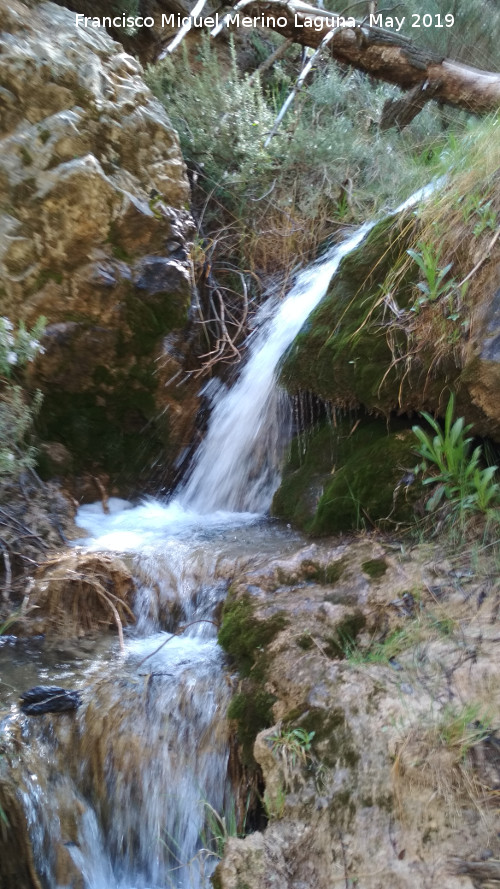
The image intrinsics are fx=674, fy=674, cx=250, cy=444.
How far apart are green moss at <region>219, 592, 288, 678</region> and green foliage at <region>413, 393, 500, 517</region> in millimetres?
741

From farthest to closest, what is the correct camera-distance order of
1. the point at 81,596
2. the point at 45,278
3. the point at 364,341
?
the point at 45,278 < the point at 364,341 < the point at 81,596

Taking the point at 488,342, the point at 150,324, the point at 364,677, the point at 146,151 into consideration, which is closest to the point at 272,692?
the point at 364,677

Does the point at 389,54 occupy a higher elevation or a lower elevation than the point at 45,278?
higher

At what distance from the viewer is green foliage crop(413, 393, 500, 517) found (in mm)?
2365

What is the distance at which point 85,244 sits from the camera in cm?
398

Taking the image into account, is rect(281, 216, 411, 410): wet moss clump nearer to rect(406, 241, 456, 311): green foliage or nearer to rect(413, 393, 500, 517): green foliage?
rect(406, 241, 456, 311): green foliage

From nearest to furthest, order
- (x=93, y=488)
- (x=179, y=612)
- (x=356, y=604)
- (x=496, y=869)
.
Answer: (x=496, y=869) < (x=356, y=604) < (x=179, y=612) < (x=93, y=488)

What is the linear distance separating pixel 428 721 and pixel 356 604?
61 centimetres

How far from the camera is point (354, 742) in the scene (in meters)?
1.75

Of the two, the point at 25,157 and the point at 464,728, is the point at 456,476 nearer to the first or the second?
the point at 464,728

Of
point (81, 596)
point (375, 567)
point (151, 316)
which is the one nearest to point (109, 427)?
point (151, 316)

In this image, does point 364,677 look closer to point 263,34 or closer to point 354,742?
point 354,742

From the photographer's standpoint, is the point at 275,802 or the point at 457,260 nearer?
the point at 275,802

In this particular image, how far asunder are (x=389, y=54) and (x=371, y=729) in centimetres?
537
